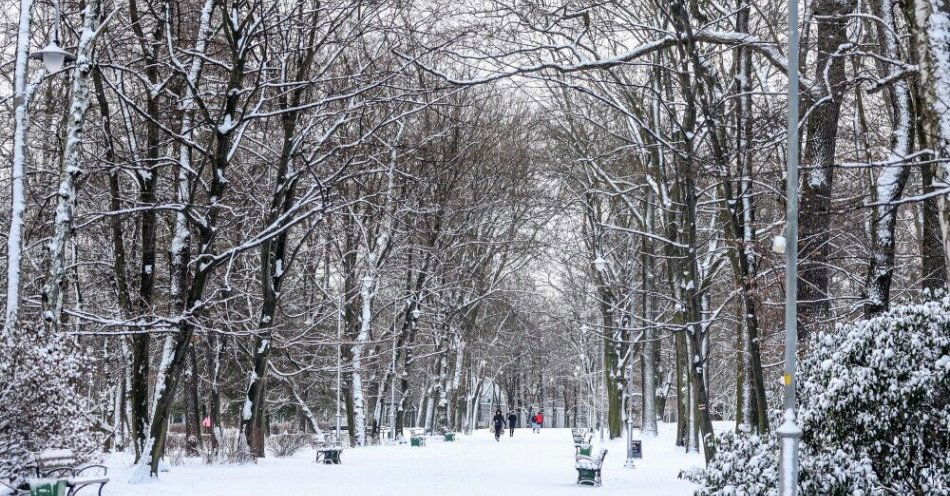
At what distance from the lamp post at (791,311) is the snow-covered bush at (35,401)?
918 cm

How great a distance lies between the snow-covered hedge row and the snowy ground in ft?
20.9

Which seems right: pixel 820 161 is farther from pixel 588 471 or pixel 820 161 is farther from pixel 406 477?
pixel 406 477

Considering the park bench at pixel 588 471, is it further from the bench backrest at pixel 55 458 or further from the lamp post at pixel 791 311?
the bench backrest at pixel 55 458

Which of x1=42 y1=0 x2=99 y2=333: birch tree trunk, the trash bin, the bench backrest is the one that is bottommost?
the trash bin

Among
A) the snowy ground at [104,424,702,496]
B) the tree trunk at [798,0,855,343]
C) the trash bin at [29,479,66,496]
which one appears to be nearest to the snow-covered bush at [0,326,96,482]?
the trash bin at [29,479,66,496]

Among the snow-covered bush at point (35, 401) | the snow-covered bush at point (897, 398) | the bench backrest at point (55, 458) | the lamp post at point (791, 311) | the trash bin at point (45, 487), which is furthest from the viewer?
the bench backrest at point (55, 458)

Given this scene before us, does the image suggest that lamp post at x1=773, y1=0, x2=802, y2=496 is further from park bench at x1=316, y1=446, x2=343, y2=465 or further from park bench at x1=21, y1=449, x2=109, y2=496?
park bench at x1=316, y1=446, x2=343, y2=465

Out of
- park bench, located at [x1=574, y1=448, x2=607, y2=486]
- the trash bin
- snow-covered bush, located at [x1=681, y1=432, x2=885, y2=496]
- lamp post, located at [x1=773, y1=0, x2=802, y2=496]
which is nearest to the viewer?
lamp post, located at [x1=773, y1=0, x2=802, y2=496]

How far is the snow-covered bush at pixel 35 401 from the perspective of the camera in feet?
46.1

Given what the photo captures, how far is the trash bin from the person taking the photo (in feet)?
43.3

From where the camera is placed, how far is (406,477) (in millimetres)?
21594

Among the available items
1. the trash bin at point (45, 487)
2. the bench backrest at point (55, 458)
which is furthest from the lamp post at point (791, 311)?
the bench backrest at point (55, 458)

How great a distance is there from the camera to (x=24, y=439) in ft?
46.9

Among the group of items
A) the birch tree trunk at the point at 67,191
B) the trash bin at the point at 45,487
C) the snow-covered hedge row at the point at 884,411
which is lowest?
the trash bin at the point at 45,487
